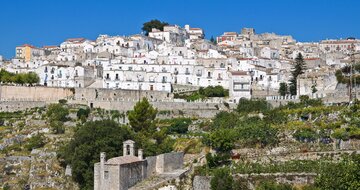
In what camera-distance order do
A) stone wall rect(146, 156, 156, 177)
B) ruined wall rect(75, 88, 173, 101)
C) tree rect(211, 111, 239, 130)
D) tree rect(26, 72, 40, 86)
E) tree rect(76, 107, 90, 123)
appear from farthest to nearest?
1. tree rect(26, 72, 40, 86)
2. ruined wall rect(75, 88, 173, 101)
3. tree rect(76, 107, 90, 123)
4. tree rect(211, 111, 239, 130)
5. stone wall rect(146, 156, 156, 177)

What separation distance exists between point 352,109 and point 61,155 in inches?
713

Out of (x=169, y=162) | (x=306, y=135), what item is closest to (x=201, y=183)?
(x=169, y=162)

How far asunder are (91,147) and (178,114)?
17.3m

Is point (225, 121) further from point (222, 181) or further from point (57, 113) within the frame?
point (57, 113)

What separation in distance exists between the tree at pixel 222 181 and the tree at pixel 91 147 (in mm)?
8360

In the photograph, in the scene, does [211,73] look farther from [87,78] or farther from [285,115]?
[285,115]

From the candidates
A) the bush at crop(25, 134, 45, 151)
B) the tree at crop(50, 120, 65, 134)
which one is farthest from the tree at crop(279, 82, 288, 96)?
the bush at crop(25, 134, 45, 151)

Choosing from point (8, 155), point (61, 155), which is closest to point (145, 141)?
point (61, 155)

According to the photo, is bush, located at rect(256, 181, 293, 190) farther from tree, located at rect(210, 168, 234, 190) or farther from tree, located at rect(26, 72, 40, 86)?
tree, located at rect(26, 72, 40, 86)

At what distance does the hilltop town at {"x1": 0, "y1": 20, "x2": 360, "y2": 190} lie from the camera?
35281mm

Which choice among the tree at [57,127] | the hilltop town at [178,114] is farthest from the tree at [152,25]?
the tree at [57,127]

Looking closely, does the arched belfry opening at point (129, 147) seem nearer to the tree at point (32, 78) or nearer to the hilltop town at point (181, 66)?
the hilltop town at point (181, 66)

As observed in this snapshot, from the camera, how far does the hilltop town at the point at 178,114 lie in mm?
35281

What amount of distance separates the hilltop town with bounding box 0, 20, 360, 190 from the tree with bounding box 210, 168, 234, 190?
0.05 meters
